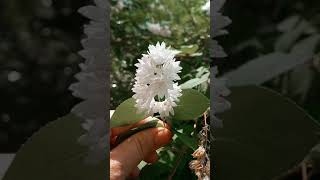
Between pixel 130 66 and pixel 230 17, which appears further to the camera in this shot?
pixel 130 66

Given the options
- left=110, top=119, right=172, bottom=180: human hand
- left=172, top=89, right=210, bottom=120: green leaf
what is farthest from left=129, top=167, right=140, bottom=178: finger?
left=172, top=89, right=210, bottom=120: green leaf

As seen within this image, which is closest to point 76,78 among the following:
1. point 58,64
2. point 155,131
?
point 58,64

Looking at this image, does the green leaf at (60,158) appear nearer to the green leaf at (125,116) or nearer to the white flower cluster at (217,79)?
the green leaf at (125,116)

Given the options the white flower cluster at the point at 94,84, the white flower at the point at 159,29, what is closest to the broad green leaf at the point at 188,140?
the white flower cluster at the point at 94,84

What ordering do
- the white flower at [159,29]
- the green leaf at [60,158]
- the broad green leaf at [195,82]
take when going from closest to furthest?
the green leaf at [60,158]
the broad green leaf at [195,82]
the white flower at [159,29]

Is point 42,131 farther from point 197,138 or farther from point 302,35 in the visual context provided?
point 302,35

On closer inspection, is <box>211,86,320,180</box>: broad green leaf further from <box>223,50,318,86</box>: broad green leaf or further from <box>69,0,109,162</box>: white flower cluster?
<box>69,0,109,162</box>: white flower cluster
